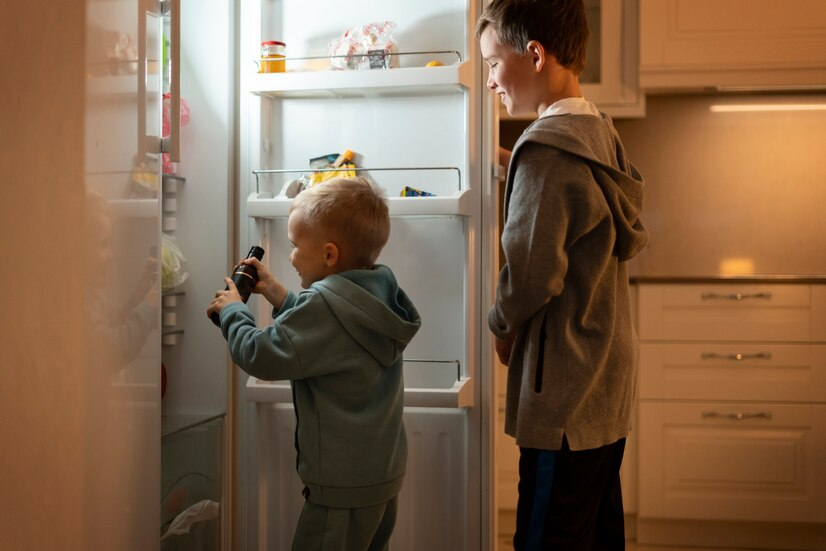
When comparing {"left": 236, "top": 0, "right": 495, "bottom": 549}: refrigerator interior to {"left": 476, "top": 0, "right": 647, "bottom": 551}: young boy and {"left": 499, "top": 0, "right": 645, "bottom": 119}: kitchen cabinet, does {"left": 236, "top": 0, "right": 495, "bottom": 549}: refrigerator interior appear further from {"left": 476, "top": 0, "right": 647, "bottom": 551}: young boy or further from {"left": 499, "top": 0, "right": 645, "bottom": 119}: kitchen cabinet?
{"left": 499, "top": 0, "right": 645, "bottom": 119}: kitchen cabinet

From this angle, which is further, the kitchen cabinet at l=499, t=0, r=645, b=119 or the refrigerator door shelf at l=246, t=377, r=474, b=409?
the kitchen cabinet at l=499, t=0, r=645, b=119

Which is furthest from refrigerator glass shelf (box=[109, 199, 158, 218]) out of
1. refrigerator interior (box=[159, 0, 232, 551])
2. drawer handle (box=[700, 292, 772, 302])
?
drawer handle (box=[700, 292, 772, 302])

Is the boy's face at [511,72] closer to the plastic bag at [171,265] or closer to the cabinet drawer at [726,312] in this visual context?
the plastic bag at [171,265]

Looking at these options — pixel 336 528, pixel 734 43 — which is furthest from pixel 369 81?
pixel 734 43

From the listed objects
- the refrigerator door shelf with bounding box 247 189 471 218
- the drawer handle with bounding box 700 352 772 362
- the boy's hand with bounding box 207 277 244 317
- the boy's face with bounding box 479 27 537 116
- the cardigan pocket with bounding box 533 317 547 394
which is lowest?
the drawer handle with bounding box 700 352 772 362

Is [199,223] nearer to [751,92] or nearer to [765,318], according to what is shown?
[765,318]

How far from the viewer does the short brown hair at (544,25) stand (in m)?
1.45

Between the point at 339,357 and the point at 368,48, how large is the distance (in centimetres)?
67

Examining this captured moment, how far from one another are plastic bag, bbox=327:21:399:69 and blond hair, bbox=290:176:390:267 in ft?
1.16

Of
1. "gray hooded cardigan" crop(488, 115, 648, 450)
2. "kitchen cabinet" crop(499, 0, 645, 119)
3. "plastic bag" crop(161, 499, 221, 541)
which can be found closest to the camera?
"gray hooded cardigan" crop(488, 115, 648, 450)

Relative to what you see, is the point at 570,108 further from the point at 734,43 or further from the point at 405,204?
the point at 734,43

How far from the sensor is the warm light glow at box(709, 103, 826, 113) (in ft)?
10.1

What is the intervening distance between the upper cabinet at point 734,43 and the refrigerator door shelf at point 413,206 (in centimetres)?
115

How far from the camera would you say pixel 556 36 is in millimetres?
1452
